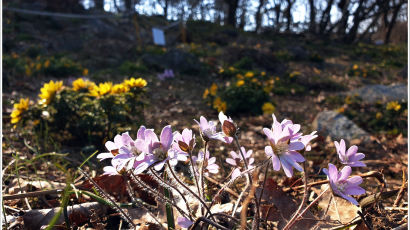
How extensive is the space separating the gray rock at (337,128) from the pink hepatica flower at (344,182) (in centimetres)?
276

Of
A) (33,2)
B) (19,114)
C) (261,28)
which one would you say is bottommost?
(19,114)

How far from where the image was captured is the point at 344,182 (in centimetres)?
89

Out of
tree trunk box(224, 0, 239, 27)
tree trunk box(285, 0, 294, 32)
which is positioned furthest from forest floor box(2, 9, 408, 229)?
tree trunk box(224, 0, 239, 27)

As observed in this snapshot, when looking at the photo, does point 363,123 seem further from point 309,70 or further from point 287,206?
point 309,70

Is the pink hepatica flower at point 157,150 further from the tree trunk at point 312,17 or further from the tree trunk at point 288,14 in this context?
the tree trunk at point 312,17

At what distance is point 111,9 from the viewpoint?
1981 cm

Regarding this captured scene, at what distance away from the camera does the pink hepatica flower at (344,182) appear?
854 mm

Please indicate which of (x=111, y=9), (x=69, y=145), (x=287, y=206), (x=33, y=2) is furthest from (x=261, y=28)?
(x=287, y=206)

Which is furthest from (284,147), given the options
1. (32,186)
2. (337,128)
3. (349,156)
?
(337,128)

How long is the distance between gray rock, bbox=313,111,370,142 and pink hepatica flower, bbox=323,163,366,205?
9.04ft

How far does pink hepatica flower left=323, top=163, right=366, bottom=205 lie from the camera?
0.85 metres

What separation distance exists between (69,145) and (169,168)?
97.1 inches

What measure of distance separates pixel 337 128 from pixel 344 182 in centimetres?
311

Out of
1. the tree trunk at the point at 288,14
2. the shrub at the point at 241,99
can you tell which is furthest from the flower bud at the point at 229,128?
the tree trunk at the point at 288,14
